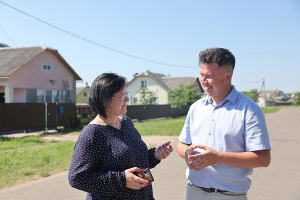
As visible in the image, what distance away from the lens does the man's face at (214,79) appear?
2.27 meters

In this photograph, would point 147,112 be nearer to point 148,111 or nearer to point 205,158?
point 148,111

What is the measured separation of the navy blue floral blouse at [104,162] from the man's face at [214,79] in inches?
33.7

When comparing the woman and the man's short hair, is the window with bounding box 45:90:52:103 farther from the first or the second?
the man's short hair

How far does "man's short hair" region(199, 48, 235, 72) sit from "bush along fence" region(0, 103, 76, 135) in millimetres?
14397

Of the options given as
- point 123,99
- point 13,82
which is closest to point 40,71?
point 13,82

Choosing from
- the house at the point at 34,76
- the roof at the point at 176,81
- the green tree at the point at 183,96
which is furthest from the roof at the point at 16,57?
the roof at the point at 176,81

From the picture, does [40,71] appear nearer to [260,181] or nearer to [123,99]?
[260,181]

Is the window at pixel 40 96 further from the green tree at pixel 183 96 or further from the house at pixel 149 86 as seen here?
the house at pixel 149 86

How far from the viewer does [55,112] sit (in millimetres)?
17422

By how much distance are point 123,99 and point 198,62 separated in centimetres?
81

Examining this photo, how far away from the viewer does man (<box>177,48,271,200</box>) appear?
208 centimetres

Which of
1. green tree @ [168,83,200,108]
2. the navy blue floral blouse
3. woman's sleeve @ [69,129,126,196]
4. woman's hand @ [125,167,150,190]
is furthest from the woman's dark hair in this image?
green tree @ [168,83,200,108]

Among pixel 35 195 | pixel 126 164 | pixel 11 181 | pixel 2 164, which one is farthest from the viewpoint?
pixel 2 164

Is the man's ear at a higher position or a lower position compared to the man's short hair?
lower
